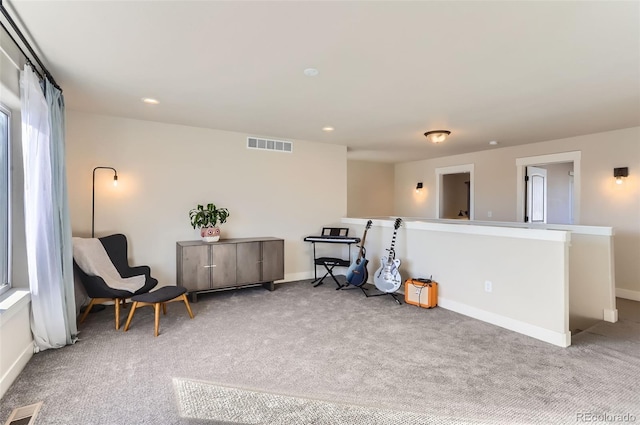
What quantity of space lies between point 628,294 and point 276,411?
5355 millimetres

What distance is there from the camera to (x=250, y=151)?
509 cm

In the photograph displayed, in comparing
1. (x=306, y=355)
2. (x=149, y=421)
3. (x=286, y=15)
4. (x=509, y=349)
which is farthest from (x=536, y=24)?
(x=149, y=421)

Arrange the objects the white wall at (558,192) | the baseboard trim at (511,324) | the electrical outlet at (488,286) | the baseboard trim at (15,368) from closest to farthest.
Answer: the baseboard trim at (15,368)
the baseboard trim at (511,324)
the electrical outlet at (488,286)
the white wall at (558,192)

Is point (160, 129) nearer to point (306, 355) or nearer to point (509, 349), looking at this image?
point (306, 355)

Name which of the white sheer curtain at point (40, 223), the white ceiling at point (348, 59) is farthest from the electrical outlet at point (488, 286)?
the white sheer curtain at point (40, 223)

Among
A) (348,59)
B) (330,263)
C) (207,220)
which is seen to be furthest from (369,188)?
(348,59)

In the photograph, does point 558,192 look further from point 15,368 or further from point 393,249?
point 15,368

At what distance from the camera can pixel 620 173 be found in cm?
455

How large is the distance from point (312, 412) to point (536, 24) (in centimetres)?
273

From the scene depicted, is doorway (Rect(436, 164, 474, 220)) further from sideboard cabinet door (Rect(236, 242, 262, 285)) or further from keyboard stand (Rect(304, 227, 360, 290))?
sideboard cabinet door (Rect(236, 242, 262, 285))

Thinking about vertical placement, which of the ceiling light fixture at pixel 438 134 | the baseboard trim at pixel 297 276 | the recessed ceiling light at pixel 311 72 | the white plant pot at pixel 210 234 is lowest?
the baseboard trim at pixel 297 276

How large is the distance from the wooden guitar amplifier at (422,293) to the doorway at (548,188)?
2859 mm

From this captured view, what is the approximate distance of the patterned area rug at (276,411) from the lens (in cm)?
190

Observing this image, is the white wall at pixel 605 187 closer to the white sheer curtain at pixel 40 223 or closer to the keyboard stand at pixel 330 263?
the keyboard stand at pixel 330 263
